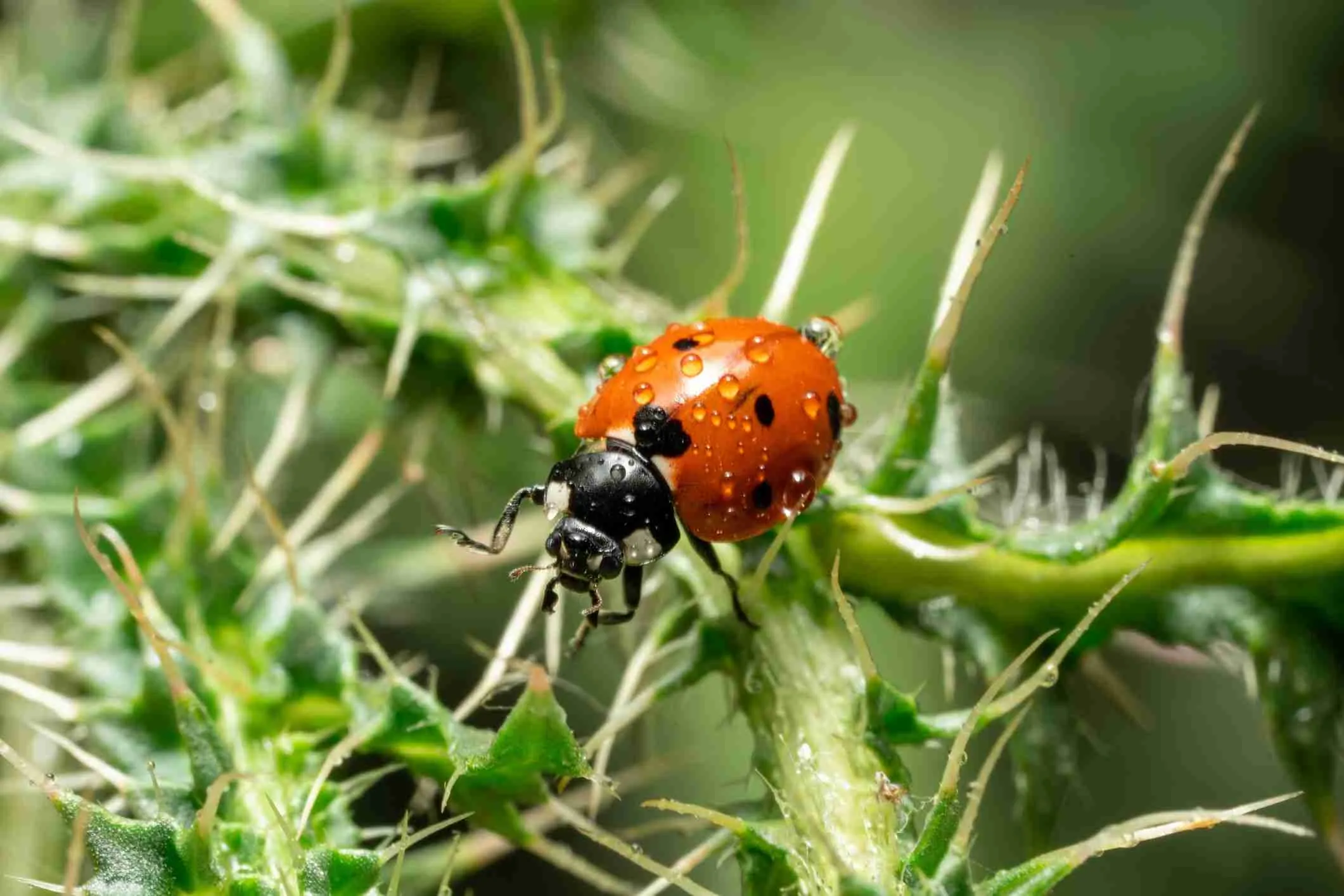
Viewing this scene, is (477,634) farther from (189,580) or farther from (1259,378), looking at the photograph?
(1259,378)

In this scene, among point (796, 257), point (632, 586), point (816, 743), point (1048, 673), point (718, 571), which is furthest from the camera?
point (796, 257)

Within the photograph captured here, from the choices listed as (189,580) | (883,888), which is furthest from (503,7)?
(883,888)

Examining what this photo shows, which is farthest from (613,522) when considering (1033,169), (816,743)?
(1033,169)

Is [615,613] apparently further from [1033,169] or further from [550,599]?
[1033,169]

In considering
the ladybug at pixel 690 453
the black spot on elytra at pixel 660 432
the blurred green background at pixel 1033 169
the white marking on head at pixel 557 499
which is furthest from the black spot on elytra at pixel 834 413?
the blurred green background at pixel 1033 169

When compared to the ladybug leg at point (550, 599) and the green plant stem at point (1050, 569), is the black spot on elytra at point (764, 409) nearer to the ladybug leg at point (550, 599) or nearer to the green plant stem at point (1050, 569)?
the green plant stem at point (1050, 569)
